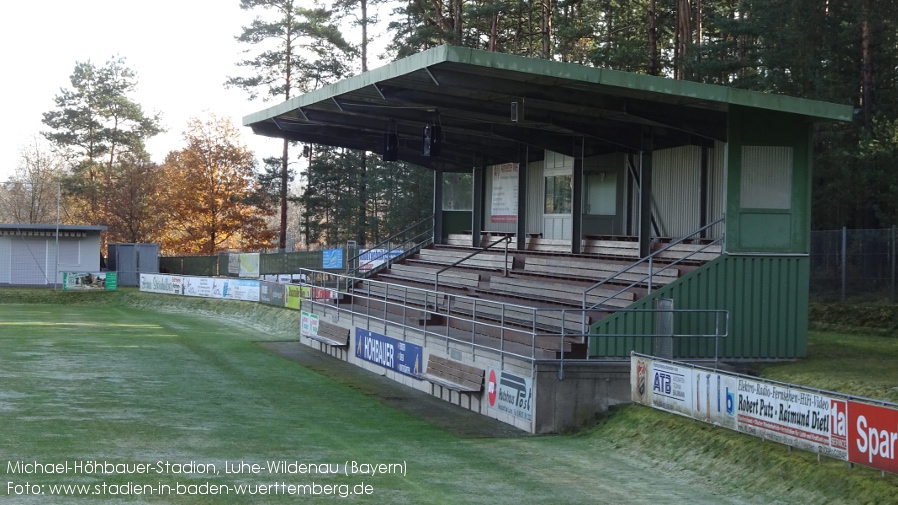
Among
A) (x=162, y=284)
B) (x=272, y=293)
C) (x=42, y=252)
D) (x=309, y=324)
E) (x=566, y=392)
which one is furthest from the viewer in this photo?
(x=42, y=252)

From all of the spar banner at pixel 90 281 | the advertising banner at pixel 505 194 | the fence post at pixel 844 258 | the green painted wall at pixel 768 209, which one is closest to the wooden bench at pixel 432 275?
the advertising banner at pixel 505 194

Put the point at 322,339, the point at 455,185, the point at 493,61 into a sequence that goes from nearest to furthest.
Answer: the point at 493,61 → the point at 322,339 → the point at 455,185

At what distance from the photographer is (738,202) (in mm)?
19391

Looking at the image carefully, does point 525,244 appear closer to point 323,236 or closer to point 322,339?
point 322,339

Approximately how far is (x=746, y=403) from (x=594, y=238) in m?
12.3

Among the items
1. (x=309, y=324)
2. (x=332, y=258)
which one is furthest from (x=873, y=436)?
(x=332, y=258)

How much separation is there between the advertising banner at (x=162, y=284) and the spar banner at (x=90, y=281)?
159 cm

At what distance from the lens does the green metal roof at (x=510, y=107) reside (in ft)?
59.7

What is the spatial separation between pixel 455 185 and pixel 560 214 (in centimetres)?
934

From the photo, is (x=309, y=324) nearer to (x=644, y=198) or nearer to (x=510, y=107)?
(x=510, y=107)

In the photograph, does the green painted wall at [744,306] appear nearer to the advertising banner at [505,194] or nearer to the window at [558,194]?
the window at [558,194]

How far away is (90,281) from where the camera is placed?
178ft

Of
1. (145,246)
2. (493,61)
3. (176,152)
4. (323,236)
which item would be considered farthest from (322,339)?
(176,152)

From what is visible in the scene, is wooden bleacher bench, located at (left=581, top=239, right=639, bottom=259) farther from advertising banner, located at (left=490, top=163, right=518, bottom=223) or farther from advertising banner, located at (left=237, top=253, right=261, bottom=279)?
advertising banner, located at (left=237, top=253, right=261, bottom=279)
